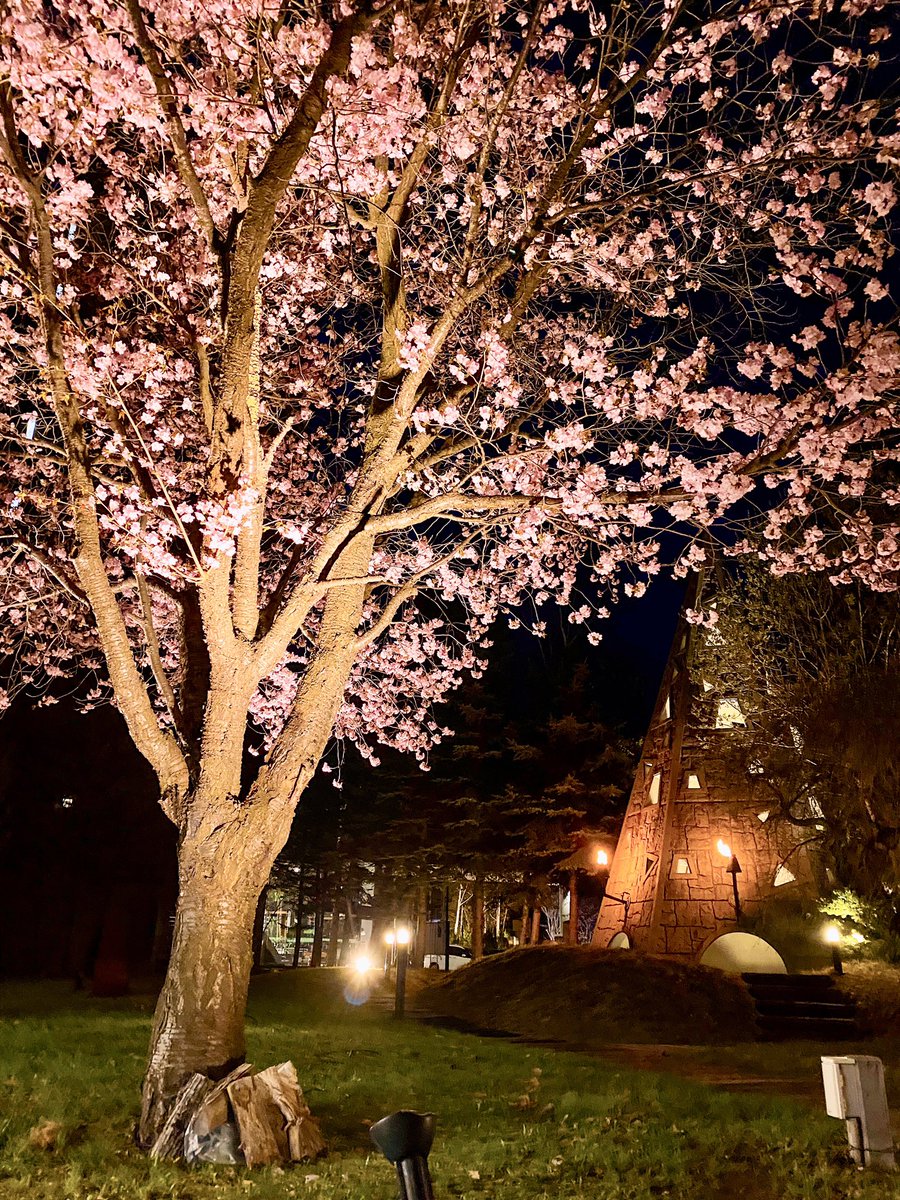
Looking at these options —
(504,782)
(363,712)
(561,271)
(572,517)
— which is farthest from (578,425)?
(504,782)

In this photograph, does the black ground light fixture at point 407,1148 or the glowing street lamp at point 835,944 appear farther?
the glowing street lamp at point 835,944

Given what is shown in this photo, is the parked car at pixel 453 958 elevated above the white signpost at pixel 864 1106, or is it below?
below

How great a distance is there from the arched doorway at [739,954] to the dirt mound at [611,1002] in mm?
3200

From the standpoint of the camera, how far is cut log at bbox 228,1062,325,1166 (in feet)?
20.3

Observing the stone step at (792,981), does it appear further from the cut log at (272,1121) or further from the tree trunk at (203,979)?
the tree trunk at (203,979)

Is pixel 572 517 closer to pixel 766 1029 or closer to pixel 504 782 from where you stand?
pixel 766 1029

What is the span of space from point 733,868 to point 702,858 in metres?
0.79

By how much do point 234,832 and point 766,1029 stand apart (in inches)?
590

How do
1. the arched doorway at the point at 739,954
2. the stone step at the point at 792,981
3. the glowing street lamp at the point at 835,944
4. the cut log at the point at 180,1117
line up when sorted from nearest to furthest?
1. the cut log at the point at 180,1117
2. the stone step at the point at 792,981
3. the glowing street lamp at the point at 835,944
4. the arched doorway at the point at 739,954

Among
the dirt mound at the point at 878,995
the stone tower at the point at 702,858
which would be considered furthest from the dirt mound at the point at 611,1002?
the dirt mound at the point at 878,995

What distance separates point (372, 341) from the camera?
11555 millimetres

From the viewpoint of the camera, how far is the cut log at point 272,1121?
6.20 metres

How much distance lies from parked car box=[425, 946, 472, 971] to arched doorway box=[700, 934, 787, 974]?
872 inches

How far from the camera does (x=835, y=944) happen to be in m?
19.2
